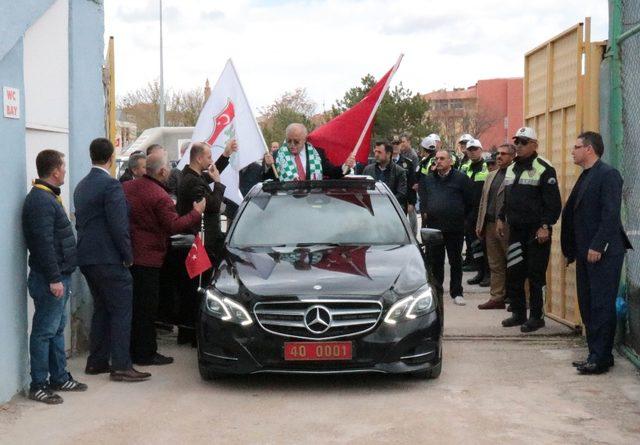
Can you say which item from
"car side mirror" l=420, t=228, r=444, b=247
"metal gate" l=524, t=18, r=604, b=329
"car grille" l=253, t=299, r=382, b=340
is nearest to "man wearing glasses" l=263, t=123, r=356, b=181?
"metal gate" l=524, t=18, r=604, b=329

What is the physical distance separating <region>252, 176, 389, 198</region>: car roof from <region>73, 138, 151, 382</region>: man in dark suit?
1732mm

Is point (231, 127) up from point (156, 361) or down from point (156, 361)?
up

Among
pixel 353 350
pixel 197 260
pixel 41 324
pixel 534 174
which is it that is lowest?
pixel 353 350

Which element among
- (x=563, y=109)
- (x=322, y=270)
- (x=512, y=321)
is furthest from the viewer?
(x=512, y=321)

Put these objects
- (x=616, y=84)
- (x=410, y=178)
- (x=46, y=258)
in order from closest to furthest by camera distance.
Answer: (x=46, y=258), (x=616, y=84), (x=410, y=178)

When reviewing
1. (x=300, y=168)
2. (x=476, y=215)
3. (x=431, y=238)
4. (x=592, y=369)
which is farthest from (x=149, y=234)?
(x=476, y=215)

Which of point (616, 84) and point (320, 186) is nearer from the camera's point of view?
point (616, 84)

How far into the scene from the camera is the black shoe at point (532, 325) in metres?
10.1

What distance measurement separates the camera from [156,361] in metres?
8.95

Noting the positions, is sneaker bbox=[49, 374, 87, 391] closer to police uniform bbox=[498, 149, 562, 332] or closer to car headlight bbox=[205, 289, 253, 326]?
car headlight bbox=[205, 289, 253, 326]

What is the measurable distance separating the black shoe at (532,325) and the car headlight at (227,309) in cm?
374

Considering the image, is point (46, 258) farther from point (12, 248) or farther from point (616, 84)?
point (616, 84)

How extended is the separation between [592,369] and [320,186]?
119 inches

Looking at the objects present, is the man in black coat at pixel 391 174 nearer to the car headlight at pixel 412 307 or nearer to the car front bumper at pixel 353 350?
the car headlight at pixel 412 307
